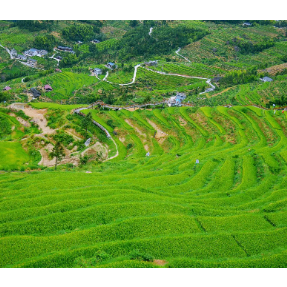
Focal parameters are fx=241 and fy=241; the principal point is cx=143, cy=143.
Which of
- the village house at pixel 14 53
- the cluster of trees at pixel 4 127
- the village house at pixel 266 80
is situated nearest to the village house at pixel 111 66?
the village house at pixel 14 53

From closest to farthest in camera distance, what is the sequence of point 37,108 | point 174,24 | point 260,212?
point 260,212, point 37,108, point 174,24

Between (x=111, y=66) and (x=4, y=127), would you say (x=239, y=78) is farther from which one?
(x=4, y=127)

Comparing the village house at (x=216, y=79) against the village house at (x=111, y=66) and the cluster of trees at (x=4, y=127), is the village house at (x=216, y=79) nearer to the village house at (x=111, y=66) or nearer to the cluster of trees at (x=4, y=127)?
the village house at (x=111, y=66)

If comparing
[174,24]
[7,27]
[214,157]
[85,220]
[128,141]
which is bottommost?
[128,141]

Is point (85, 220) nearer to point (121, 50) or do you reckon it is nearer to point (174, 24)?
point (121, 50)

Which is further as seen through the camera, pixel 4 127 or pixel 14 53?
pixel 14 53

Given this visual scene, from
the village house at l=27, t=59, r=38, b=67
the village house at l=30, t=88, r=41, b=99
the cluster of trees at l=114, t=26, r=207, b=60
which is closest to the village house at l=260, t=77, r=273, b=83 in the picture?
the cluster of trees at l=114, t=26, r=207, b=60

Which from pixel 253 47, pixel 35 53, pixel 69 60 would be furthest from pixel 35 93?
pixel 253 47

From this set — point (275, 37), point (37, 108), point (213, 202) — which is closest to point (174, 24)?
point (275, 37)
